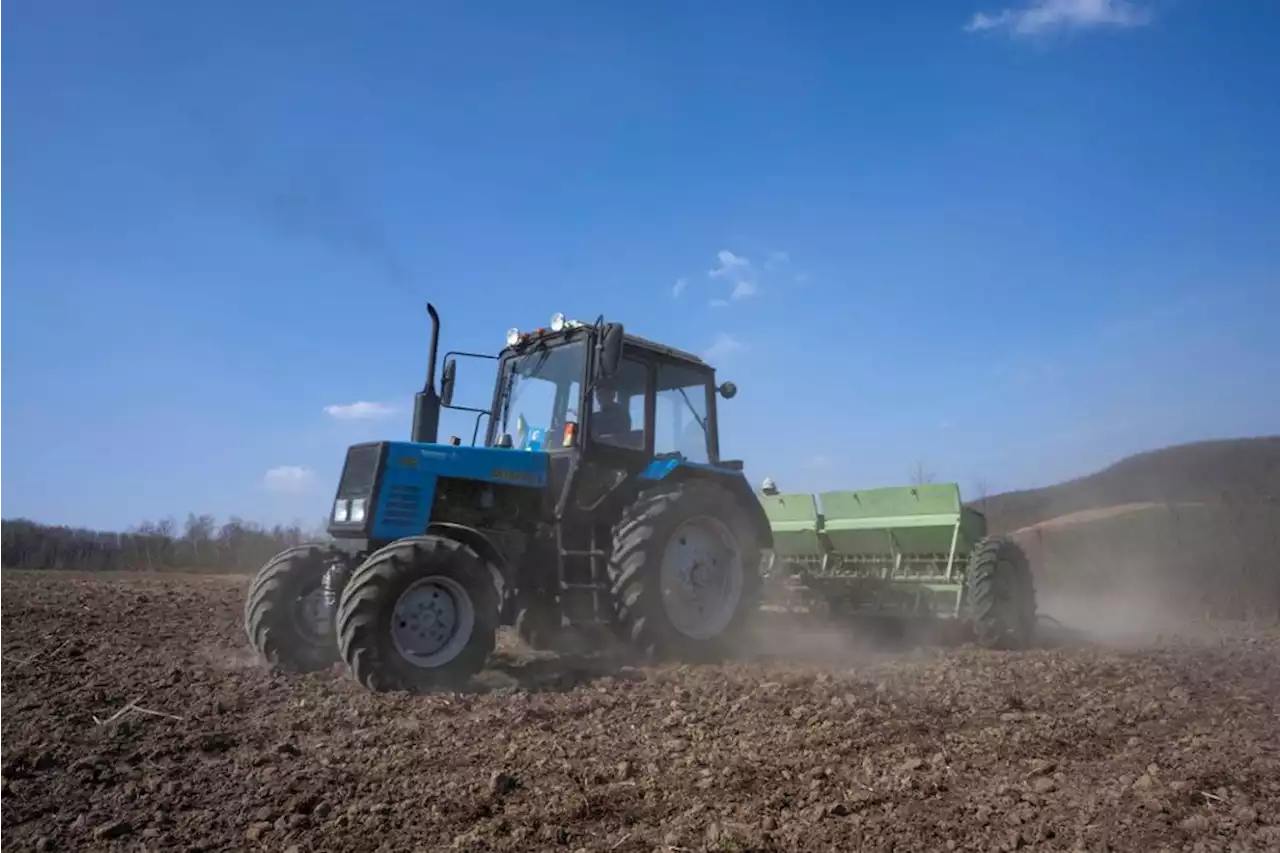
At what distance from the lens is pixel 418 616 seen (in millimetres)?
5441

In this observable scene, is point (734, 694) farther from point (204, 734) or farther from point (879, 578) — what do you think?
point (879, 578)

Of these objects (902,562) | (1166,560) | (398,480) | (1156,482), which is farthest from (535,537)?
(1156,482)

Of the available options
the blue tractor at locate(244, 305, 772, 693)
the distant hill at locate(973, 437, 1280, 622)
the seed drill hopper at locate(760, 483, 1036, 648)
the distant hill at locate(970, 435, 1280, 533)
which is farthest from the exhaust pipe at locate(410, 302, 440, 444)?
the distant hill at locate(970, 435, 1280, 533)

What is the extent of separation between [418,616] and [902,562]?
5.62m

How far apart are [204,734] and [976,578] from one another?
21.3 ft

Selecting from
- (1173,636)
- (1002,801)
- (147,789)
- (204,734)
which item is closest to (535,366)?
(204,734)

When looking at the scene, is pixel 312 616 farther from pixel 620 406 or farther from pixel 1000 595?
pixel 1000 595

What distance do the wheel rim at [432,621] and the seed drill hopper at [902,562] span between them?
4573mm

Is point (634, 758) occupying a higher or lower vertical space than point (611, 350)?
lower

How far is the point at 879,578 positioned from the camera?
29.5 feet

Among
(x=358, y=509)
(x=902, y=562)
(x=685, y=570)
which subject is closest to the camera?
(x=358, y=509)

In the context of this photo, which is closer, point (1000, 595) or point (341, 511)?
point (341, 511)

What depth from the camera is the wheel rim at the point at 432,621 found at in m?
5.39

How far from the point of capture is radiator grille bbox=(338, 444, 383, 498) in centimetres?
622
